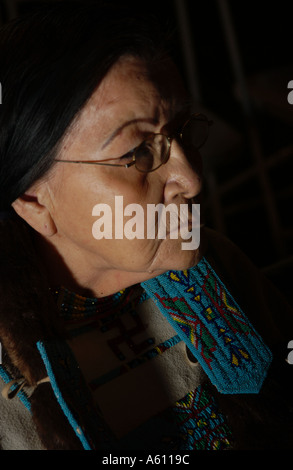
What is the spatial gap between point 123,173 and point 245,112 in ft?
7.40

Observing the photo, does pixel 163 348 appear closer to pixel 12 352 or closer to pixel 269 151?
pixel 12 352

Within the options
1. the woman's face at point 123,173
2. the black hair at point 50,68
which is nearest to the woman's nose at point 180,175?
the woman's face at point 123,173

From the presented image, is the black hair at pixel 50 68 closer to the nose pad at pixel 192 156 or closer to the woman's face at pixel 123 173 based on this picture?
the woman's face at pixel 123 173

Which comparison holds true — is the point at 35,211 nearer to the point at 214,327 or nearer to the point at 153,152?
the point at 153,152

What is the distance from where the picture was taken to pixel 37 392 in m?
0.91

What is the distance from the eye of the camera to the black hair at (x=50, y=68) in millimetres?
832

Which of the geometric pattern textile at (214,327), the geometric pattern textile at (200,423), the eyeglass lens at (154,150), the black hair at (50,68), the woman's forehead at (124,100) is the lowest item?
the geometric pattern textile at (200,423)

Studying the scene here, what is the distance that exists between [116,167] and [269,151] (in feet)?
9.09

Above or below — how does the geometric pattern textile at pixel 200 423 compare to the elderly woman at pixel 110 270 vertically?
below

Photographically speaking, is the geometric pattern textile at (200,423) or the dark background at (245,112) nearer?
the geometric pattern textile at (200,423)

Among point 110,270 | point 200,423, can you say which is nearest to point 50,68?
point 110,270

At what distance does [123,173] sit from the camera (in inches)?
35.0

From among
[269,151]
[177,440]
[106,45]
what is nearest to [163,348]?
[177,440]

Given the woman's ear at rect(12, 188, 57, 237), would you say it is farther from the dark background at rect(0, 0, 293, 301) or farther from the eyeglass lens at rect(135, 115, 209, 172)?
the dark background at rect(0, 0, 293, 301)
